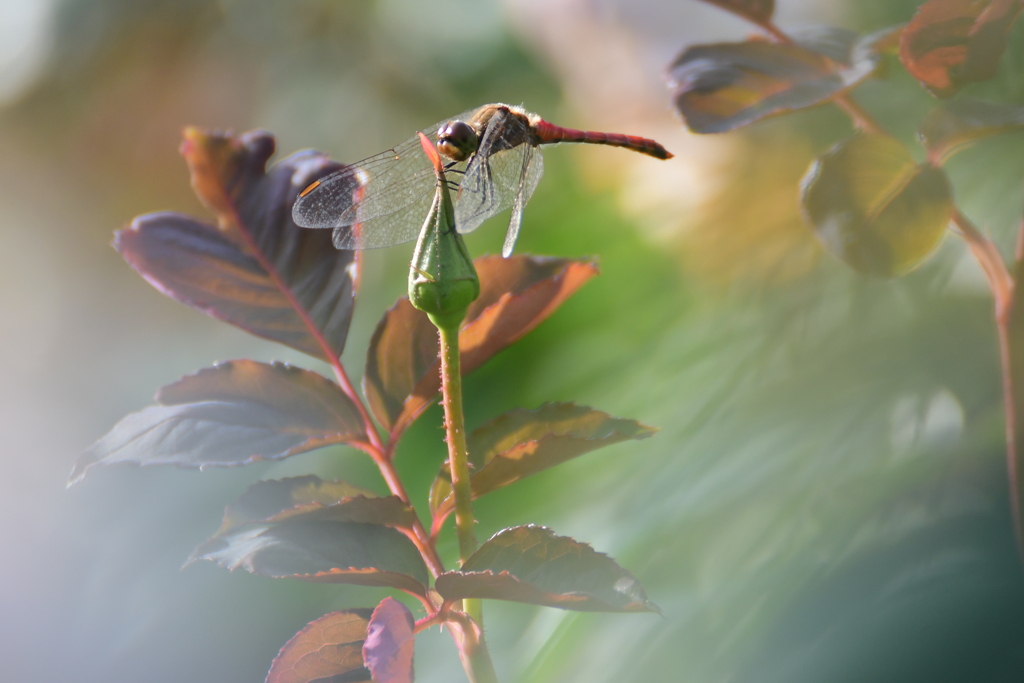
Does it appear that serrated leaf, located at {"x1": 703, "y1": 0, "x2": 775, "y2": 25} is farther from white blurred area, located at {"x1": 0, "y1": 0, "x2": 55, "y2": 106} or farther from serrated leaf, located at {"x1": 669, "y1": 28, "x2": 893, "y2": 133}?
white blurred area, located at {"x1": 0, "y1": 0, "x2": 55, "y2": 106}

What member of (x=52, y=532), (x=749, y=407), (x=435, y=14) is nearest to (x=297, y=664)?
(x=749, y=407)

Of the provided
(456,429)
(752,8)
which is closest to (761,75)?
(752,8)

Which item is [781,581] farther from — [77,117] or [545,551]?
[77,117]

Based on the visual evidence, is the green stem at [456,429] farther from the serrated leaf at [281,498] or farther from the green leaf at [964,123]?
the green leaf at [964,123]

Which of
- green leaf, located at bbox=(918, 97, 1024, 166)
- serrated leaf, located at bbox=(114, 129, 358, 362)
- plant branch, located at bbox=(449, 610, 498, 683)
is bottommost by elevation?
plant branch, located at bbox=(449, 610, 498, 683)

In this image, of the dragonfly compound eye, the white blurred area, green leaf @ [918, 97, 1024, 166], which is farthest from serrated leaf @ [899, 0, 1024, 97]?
the white blurred area

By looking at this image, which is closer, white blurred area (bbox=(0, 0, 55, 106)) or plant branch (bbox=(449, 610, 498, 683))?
plant branch (bbox=(449, 610, 498, 683))
